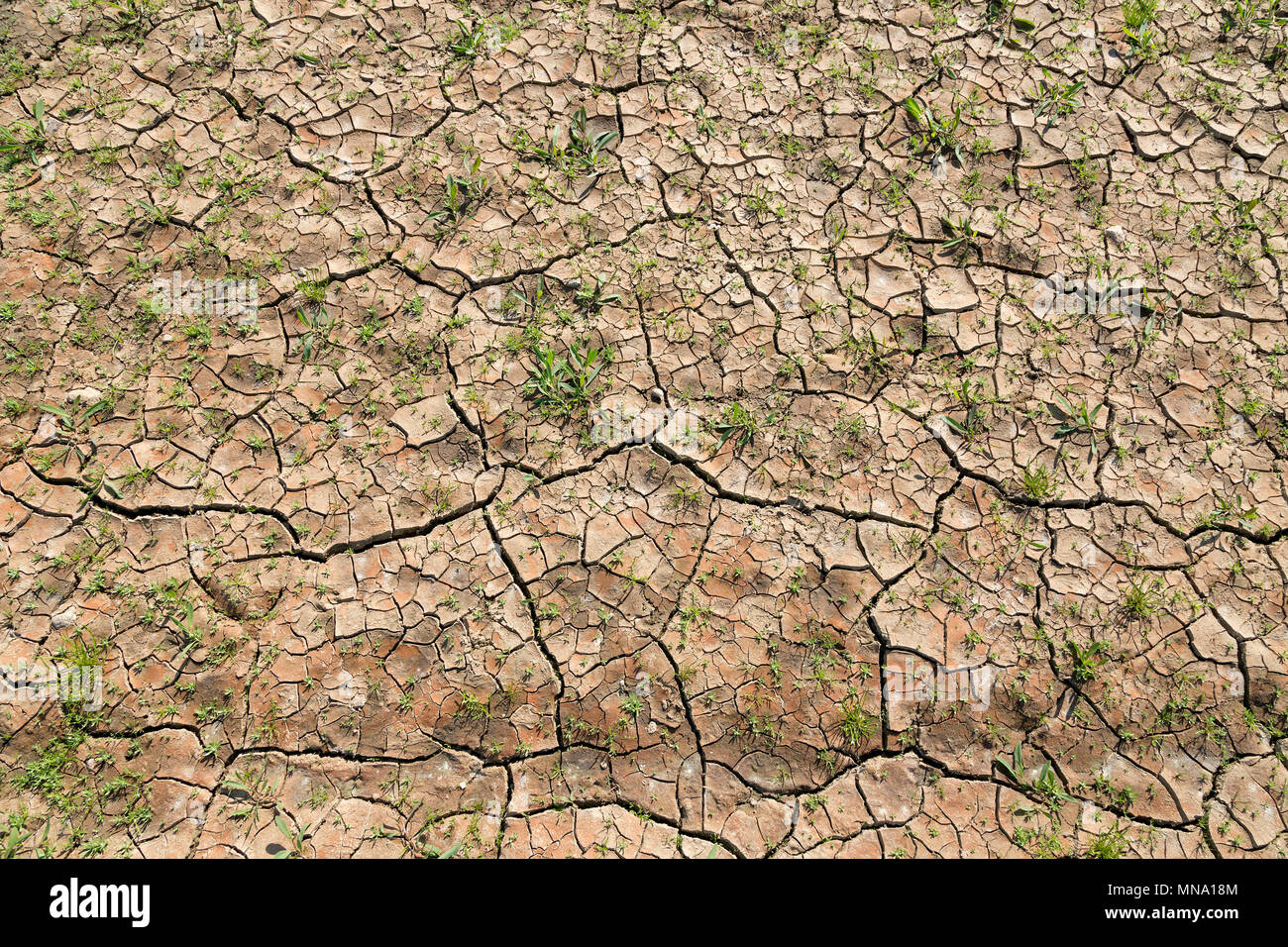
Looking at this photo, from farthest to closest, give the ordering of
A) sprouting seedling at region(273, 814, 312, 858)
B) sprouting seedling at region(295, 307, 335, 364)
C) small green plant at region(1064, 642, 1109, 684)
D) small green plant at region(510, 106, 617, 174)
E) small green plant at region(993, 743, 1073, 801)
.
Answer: small green plant at region(510, 106, 617, 174), sprouting seedling at region(295, 307, 335, 364), small green plant at region(1064, 642, 1109, 684), small green plant at region(993, 743, 1073, 801), sprouting seedling at region(273, 814, 312, 858)

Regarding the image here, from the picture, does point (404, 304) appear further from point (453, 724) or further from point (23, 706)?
point (23, 706)

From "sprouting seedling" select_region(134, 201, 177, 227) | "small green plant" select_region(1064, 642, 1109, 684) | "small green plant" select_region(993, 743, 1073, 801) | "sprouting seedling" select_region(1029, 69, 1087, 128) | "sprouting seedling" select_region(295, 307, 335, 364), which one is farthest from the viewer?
"sprouting seedling" select_region(1029, 69, 1087, 128)

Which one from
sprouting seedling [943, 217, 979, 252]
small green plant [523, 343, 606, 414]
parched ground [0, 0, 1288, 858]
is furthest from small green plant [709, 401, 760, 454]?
sprouting seedling [943, 217, 979, 252]

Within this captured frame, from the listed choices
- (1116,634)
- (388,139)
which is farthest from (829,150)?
(1116,634)

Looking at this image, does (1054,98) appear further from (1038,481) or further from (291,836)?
(291,836)

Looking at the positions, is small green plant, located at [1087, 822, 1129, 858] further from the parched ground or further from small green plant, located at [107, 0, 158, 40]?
small green plant, located at [107, 0, 158, 40]

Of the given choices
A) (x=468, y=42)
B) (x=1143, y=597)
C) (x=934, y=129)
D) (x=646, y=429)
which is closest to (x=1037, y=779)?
(x=1143, y=597)

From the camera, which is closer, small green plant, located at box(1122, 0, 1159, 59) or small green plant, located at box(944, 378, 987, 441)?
small green plant, located at box(944, 378, 987, 441)

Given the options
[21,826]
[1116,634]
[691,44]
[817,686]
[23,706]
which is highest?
[691,44]

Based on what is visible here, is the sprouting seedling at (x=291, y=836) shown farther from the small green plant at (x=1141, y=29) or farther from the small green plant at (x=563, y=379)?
the small green plant at (x=1141, y=29)
